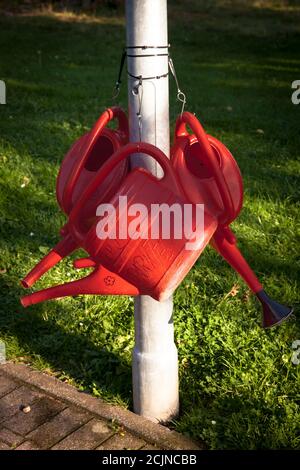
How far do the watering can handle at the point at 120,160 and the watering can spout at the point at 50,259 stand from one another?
24cm

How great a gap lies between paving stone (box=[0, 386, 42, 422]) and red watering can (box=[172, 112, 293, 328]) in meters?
1.15

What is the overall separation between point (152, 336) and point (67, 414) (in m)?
0.55

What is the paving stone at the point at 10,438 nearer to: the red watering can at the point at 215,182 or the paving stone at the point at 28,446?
the paving stone at the point at 28,446

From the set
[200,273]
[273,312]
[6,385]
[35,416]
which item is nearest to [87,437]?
[35,416]

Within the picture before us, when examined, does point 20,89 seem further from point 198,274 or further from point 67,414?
point 67,414

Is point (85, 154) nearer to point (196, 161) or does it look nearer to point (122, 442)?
point (196, 161)

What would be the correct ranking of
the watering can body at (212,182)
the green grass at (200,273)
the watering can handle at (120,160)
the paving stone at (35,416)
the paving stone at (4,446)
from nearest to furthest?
the watering can handle at (120,160) → the watering can body at (212,182) → the paving stone at (4,446) → the paving stone at (35,416) → the green grass at (200,273)

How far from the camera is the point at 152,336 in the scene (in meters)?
2.75

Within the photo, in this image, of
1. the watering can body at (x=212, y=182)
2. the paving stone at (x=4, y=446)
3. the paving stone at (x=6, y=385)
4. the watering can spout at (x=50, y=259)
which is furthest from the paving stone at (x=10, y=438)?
the watering can body at (x=212, y=182)

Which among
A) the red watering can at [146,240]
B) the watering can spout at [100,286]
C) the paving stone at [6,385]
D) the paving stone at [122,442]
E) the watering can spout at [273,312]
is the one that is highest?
the red watering can at [146,240]

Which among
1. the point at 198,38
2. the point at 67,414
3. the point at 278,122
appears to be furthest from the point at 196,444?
the point at 198,38

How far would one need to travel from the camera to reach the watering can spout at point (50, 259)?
247 cm

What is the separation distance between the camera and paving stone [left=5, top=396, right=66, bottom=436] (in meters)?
2.85

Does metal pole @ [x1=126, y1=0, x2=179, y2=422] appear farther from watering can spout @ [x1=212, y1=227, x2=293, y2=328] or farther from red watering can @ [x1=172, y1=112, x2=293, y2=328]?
watering can spout @ [x1=212, y1=227, x2=293, y2=328]
